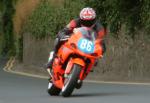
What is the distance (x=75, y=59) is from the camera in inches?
→ 530

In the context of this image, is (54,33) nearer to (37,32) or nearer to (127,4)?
(37,32)

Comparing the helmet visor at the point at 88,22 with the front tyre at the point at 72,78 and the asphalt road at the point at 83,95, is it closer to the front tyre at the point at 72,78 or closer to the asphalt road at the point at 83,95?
the front tyre at the point at 72,78

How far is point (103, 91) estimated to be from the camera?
15789mm

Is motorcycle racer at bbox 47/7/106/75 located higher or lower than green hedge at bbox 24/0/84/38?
higher

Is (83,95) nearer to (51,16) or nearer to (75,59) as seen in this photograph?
(75,59)

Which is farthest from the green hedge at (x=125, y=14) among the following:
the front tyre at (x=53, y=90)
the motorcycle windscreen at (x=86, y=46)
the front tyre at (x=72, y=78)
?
the front tyre at (x=72, y=78)

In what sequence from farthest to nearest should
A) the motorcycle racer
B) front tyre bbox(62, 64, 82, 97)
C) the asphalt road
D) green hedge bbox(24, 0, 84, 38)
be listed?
green hedge bbox(24, 0, 84, 38) < the motorcycle racer < front tyre bbox(62, 64, 82, 97) < the asphalt road

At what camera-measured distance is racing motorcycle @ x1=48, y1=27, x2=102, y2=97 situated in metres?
13.4

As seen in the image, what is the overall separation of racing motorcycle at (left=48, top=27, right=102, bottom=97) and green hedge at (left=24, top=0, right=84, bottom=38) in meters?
10.2

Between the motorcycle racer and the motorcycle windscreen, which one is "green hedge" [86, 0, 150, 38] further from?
the motorcycle windscreen

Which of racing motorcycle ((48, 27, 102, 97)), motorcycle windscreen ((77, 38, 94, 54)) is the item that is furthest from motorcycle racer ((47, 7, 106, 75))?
motorcycle windscreen ((77, 38, 94, 54))

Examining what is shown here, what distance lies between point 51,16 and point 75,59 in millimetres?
13480

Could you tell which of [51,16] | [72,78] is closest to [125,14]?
[51,16]

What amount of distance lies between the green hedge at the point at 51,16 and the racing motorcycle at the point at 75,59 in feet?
33.6
